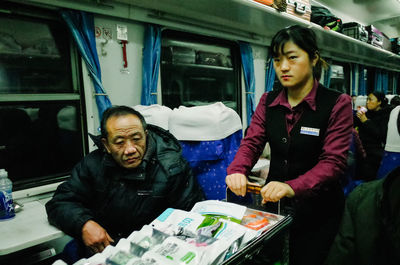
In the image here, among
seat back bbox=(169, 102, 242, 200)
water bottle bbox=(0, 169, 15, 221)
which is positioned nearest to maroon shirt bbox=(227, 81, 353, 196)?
seat back bbox=(169, 102, 242, 200)

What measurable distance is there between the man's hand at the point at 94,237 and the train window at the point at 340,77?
23.6 ft

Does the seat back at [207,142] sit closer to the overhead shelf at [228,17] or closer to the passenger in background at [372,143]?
the overhead shelf at [228,17]

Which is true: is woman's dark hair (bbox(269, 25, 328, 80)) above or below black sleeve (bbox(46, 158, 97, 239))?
above

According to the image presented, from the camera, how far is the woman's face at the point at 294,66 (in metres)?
1.30

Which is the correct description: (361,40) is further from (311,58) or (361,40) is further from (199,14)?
(311,58)

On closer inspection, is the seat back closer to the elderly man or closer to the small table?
the elderly man

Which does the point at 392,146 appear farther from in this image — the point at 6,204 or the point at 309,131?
the point at 6,204

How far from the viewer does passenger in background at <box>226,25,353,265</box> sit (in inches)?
48.3

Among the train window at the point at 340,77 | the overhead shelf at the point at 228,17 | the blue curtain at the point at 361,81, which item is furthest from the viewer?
the blue curtain at the point at 361,81

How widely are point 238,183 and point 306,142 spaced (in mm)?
393

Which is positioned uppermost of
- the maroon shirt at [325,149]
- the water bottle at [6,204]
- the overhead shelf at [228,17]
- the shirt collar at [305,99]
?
the overhead shelf at [228,17]

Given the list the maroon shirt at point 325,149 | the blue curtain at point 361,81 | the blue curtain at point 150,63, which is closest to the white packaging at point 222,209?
the maroon shirt at point 325,149

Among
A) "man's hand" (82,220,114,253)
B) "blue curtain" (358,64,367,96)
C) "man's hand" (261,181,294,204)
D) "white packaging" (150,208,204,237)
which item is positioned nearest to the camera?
"white packaging" (150,208,204,237)

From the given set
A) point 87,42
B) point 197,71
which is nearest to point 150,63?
point 87,42
